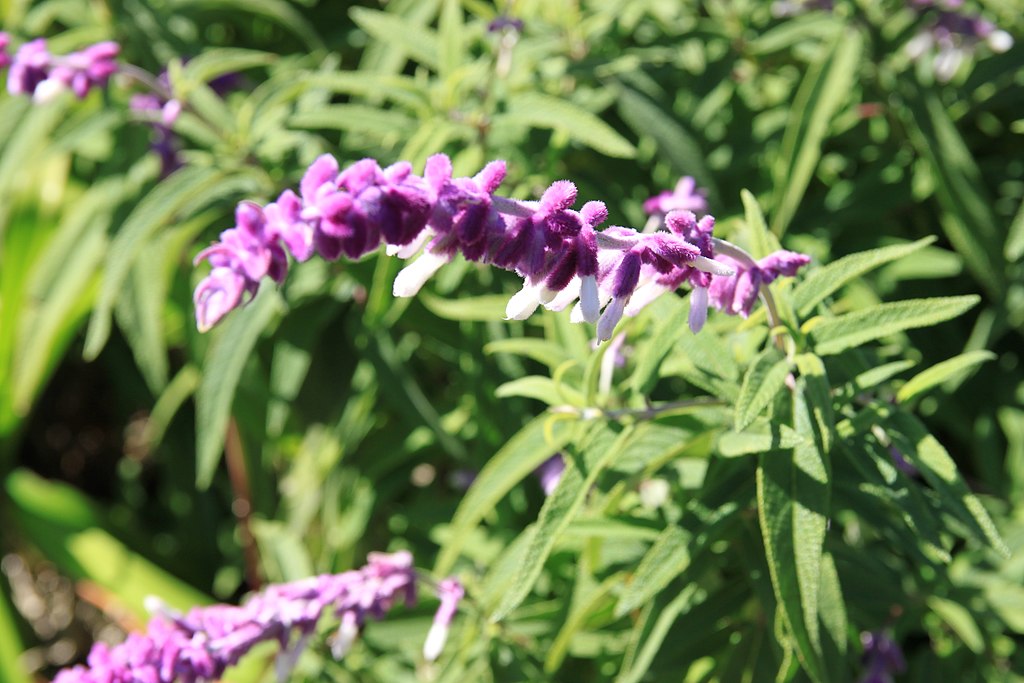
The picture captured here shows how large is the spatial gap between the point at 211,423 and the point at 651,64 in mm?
1497

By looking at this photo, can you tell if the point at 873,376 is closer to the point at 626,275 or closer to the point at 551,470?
the point at 626,275

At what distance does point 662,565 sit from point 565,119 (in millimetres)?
1026

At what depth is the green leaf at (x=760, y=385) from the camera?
1709 millimetres

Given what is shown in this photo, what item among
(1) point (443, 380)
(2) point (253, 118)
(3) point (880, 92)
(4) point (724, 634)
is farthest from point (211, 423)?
(3) point (880, 92)

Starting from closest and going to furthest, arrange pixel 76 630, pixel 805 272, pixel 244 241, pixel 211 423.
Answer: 1. pixel 244 241
2. pixel 805 272
3. pixel 211 423
4. pixel 76 630

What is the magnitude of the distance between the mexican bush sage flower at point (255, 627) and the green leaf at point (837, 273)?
95 cm

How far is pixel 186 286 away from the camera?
12.2 feet

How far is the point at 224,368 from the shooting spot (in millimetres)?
2744

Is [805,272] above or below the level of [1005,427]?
above

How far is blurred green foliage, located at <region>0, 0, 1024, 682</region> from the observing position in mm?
1968

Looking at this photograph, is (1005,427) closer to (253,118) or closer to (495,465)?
(495,465)

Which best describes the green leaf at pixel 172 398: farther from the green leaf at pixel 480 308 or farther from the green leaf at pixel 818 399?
the green leaf at pixel 818 399

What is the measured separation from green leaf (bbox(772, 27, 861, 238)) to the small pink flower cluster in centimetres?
160

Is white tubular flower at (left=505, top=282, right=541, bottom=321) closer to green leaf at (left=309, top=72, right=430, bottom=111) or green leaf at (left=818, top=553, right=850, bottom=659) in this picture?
green leaf at (left=818, top=553, right=850, bottom=659)
